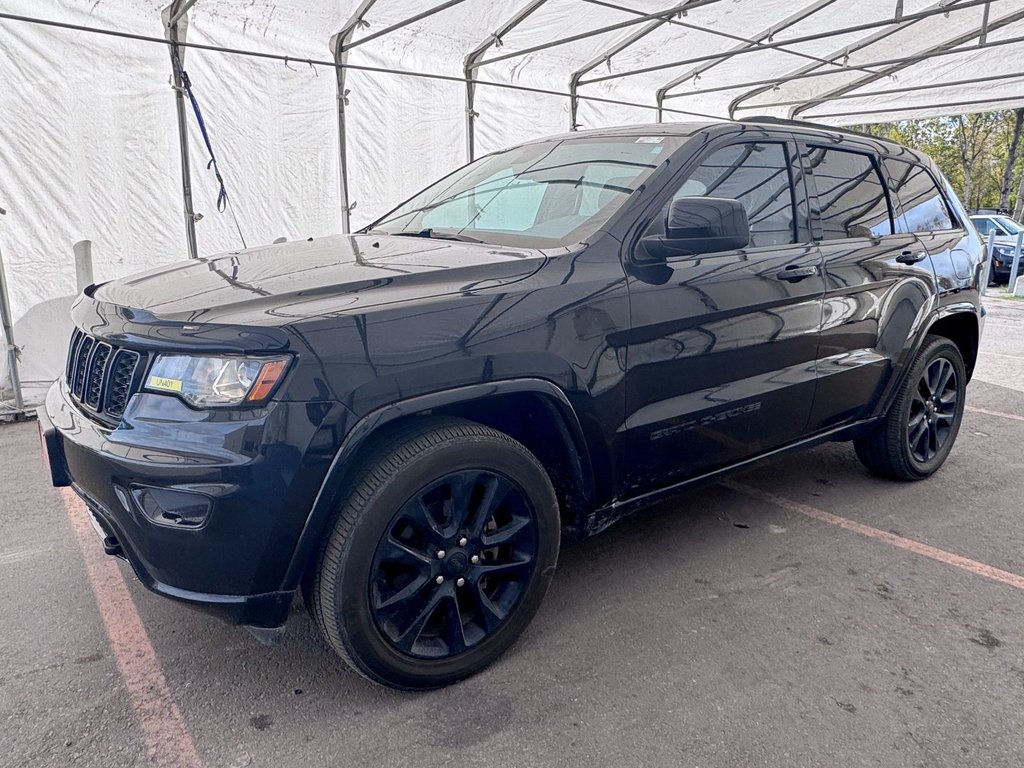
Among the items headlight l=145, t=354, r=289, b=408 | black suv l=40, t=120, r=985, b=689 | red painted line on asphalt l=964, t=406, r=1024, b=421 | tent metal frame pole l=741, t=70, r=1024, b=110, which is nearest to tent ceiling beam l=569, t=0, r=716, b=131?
red painted line on asphalt l=964, t=406, r=1024, b=421

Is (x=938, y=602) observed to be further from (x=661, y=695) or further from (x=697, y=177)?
(x=697, y=177)

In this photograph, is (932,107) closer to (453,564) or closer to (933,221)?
(933,221)

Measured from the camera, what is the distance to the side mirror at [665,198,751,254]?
247 cm

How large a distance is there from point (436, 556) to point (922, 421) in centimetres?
301

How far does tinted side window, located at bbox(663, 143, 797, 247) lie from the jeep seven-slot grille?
2.01 metres

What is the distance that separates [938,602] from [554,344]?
1846mm

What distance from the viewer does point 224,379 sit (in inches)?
75.8

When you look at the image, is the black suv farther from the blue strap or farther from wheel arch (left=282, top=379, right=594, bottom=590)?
the blue strap

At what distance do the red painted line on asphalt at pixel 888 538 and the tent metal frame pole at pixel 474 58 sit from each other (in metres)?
5.05

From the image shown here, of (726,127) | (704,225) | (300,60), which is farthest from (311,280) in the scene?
(300,60)

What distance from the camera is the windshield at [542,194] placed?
8.95 ft

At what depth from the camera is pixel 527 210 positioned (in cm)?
298

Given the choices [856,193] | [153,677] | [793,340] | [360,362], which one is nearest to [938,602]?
[793,340]

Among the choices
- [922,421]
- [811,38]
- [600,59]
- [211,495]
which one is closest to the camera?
[211,495]
